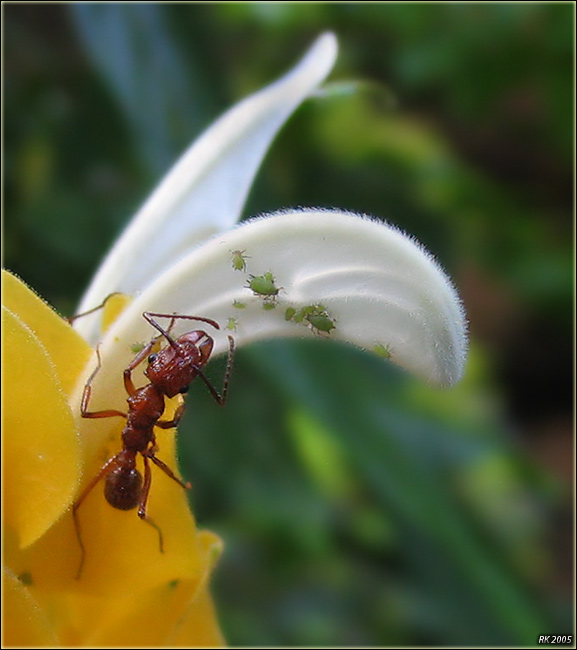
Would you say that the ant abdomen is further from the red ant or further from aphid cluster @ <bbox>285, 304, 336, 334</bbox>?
aphid cluster @ <bbox>285, 304, 336, 334</bbox>

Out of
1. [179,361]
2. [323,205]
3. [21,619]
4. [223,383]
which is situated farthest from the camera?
[323,205]

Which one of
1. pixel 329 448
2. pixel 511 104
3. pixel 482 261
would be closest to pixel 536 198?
pixel 511 104

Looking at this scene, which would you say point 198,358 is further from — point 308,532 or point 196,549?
point 308,532

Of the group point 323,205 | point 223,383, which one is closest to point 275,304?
point 223,383

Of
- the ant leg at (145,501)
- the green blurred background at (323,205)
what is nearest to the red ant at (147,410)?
the ant leg at (145,501)

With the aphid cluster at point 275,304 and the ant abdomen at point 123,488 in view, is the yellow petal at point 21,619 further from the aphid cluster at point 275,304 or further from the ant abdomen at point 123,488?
the aphid cluster at point 275,304

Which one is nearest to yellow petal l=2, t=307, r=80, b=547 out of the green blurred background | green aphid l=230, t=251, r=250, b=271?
green aphid l=230, t=251, r=250, b=271

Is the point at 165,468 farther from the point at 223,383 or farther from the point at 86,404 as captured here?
the point at 223,383
